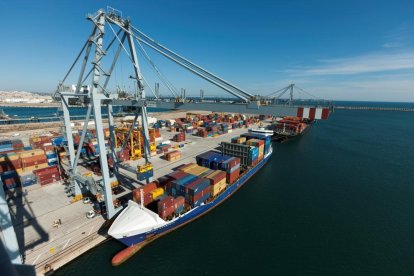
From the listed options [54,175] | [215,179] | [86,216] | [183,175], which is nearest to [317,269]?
[215,179]

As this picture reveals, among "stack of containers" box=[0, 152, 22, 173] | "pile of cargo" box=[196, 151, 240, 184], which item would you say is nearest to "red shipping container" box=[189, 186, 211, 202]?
"pile of cargo" box=[196, 151, 240, 184]

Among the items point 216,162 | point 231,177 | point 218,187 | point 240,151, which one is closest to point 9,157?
point 216,162

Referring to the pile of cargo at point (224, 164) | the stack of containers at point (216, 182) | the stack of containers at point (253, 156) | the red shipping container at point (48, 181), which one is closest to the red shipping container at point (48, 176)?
the red shipping container at point (48, 181)

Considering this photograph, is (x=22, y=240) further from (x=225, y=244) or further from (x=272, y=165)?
(x=272, y=165)

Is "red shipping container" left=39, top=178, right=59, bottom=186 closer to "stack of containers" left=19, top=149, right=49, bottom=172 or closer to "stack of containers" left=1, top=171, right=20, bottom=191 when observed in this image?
"stack of containers" left=1, top=171, right=20, bottom=191

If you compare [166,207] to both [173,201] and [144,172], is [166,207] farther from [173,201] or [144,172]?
[144,172]
